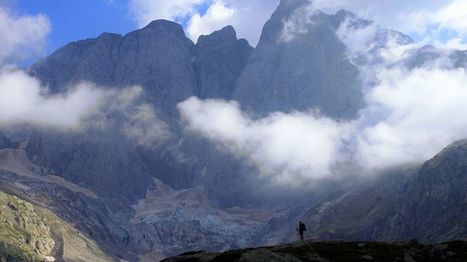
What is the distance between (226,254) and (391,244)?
30.4m

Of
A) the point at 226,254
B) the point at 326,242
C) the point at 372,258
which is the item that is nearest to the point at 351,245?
the point at 326,242

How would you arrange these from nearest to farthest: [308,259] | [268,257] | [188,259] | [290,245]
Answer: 1. [268,257]
2. [308,259]
3. [188,259]
4. [290,245]

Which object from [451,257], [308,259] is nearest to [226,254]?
[308,259]

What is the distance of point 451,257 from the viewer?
8600 centimetres

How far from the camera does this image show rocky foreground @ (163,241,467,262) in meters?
80.7

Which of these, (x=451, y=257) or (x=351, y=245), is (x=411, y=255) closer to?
(x=451, y=257)

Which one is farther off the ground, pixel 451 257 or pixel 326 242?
pixel 326 242

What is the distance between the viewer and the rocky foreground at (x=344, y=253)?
80.7 meters

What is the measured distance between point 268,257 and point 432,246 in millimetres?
31620

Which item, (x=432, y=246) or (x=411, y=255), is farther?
(x=432, y=246)

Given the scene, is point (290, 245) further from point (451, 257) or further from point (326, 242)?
point (451, 257)

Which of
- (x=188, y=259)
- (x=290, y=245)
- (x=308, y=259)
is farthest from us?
(x=290, y=245)

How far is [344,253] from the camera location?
299ft

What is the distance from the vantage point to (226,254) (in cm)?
8906
